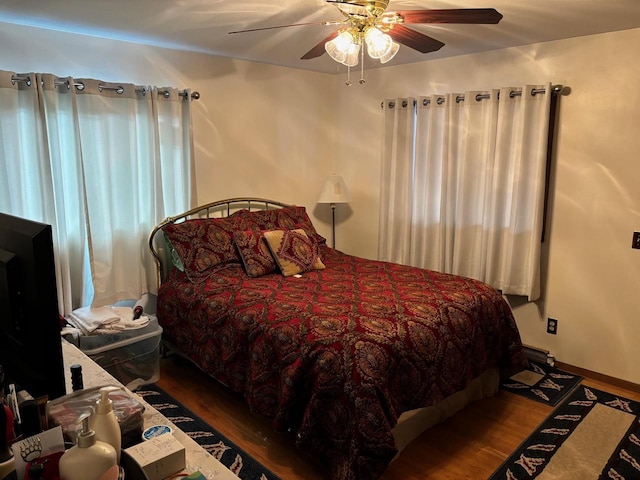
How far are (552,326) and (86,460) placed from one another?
3439mm

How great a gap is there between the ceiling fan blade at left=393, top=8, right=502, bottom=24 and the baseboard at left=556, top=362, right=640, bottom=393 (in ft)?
8.76

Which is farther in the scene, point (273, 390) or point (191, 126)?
point (191, 126)

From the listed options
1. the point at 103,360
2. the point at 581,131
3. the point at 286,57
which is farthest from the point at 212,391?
the point at 581,131

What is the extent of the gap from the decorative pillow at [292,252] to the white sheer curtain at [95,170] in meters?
0.79

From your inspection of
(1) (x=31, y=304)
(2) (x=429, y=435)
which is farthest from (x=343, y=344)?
(1) (x=31, y=304)

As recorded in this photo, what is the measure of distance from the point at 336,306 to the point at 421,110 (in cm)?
219

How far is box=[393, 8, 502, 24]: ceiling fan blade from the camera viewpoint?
1.89 meters

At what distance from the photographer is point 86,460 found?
0.93 meters

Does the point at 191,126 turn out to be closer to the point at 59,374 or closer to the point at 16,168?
the point at 16,168

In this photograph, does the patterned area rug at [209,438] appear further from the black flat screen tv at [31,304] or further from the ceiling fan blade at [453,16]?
the ceiling fan blade at [453,16]

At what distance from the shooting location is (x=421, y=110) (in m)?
3.98

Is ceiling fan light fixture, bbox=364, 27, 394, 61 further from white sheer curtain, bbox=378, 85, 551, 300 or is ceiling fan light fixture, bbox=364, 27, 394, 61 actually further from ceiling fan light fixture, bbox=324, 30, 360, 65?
white sheer curtain, bbox=378, 85, 551, 300

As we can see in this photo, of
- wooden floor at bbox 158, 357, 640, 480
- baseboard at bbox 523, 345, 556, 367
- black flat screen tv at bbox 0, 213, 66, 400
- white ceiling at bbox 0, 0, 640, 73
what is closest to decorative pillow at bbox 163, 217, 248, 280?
wooden floor at bbox 158, 357, 640, 480

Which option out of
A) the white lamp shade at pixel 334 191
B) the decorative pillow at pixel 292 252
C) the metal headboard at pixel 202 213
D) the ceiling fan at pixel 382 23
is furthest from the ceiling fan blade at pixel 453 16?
the white lamp shade at pixel 334 191
